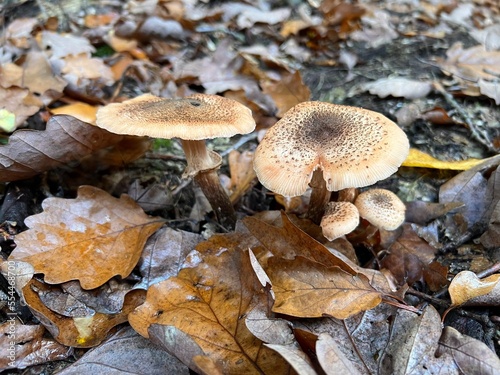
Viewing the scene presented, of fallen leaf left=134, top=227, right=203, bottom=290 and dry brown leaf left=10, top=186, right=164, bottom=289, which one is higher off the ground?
dry brown leaf left=10, top=186, right=164, bottom=289

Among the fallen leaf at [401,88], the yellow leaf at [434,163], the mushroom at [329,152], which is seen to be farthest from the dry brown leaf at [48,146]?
the fallen leaf at [401,88]

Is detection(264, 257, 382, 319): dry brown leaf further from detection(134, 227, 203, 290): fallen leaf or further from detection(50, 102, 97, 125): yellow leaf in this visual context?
detection(50, 102, 97, 125): yellow leaf

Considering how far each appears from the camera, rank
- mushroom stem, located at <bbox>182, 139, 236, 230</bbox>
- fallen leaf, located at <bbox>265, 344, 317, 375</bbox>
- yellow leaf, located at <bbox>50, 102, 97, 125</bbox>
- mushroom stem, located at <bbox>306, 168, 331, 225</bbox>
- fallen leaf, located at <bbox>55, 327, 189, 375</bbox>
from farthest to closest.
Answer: yellow leaf, located at <bbox>50, 102, 97, 125</bbox> → mushroom stem, located at <bbox>182, 139, 236, 230</bbox> → mushroom stem, located at <bbox>306, 168, 331, 225</bbox> → fallen leaf, located at <bbox>55, 327, 189, 375</bbox> → fallen leaf, located at <bbox>265, 344, 317, 375</bbox>

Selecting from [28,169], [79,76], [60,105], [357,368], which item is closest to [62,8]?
[79,76]

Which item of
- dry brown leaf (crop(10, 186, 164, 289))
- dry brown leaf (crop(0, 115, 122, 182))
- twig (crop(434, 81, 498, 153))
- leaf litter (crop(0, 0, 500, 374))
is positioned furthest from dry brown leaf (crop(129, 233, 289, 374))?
twig (crop(434, 81, 498, 153))

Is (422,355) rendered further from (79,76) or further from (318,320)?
(79,76)

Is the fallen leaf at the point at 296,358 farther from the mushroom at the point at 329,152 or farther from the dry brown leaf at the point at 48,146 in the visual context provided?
the dry brown leaf at the point at 48,146

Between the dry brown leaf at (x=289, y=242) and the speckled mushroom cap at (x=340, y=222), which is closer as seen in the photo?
the dry brown leaf at (x=289, y=242)
